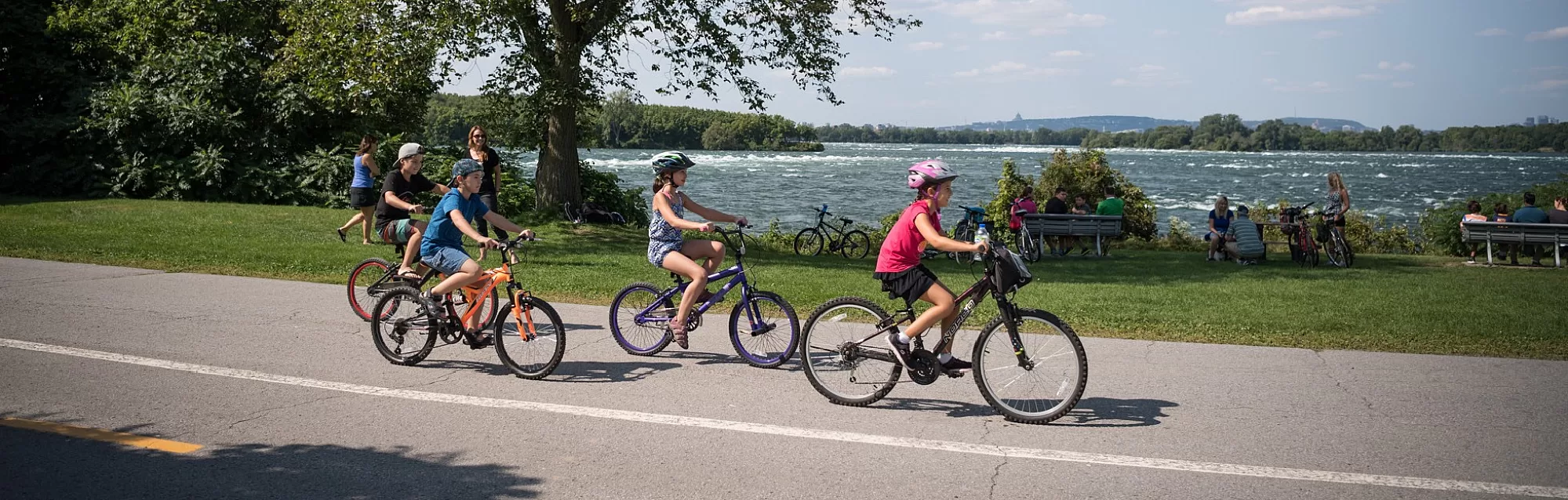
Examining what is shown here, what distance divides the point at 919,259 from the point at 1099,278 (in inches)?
378

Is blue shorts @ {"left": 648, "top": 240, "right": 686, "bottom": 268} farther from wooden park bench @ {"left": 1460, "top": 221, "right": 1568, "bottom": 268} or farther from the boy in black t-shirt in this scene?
wooden park bench @ {"left": 1460, "top": 221, "right": 1568, "bottom": 268}

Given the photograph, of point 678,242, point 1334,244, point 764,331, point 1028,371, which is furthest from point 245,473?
point 1334,244

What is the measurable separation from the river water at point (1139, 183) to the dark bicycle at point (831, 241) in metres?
10.9

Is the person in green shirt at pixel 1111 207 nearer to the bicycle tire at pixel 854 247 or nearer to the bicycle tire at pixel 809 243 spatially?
the bicycle tire at pixel 854 247

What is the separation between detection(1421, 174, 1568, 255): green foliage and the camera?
70.7 feet

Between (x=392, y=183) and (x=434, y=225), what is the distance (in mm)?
2528

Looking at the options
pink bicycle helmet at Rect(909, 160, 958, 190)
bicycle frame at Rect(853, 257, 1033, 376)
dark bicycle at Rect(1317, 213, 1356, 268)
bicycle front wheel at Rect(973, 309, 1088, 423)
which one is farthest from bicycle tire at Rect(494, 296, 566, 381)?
dark bicycle at Rect(1317, 213, 1356, 268)

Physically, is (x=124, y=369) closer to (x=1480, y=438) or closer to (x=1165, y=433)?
(x=1165, y=433)

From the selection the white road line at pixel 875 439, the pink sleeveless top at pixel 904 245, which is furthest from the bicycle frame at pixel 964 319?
the white road line at pixel 875 439

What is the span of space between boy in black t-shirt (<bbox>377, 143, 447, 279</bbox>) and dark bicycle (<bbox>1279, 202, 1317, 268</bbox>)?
13.4 metres

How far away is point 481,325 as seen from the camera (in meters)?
8.14

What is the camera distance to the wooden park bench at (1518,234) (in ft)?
57.7

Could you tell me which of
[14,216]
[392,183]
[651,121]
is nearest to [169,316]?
[392,183]

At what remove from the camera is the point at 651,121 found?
121 m
